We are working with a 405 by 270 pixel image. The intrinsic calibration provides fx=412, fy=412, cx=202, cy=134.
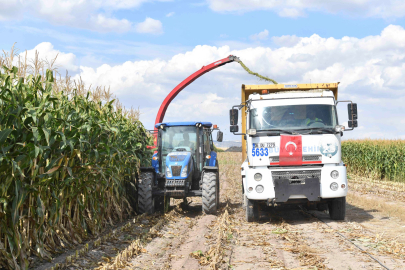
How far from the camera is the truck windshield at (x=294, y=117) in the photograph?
9.09 metres

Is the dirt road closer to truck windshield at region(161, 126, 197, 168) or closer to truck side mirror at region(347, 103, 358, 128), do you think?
truck windshield at region(161, 126, 197, 168)

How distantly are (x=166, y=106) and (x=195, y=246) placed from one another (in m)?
10.8

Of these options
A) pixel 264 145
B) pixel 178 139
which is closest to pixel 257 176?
pixel 264 145

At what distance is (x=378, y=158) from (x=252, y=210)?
14.4 m

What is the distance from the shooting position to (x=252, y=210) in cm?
945

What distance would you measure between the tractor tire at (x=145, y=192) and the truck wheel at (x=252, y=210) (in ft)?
8.12

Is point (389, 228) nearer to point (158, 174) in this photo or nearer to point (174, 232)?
point (174, 232)

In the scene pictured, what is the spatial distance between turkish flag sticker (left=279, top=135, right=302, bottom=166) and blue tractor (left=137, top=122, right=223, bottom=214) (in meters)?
2.16

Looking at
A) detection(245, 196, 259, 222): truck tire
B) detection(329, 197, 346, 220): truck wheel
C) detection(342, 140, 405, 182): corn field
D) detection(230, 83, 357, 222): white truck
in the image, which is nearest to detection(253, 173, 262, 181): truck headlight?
detection(230, 83, 357, 222): white truck

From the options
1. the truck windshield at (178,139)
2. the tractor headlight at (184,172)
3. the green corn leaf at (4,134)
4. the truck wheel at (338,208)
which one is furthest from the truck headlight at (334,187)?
the green corn leaf at (4,134)

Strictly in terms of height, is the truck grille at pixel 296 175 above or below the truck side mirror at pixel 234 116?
below

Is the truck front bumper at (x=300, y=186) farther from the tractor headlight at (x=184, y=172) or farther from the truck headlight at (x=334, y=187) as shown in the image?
the tractor headlight at (x=184, y=172)

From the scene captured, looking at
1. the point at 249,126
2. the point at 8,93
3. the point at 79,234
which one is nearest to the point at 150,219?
the point at 79,234

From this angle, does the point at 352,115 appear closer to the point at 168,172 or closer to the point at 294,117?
the point at 294,117
